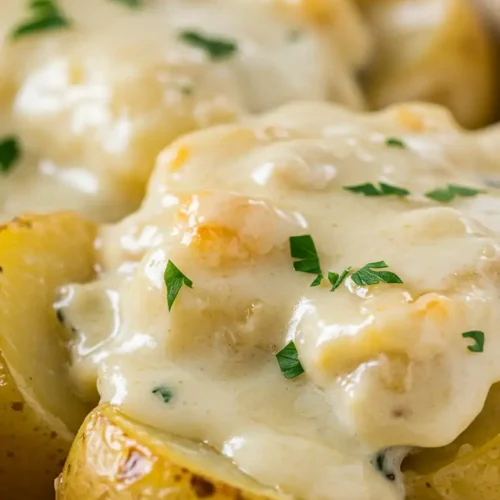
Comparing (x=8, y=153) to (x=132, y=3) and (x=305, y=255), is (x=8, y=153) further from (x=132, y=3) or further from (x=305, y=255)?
(x=305, y=255)

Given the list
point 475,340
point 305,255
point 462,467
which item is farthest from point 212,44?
point 462,467

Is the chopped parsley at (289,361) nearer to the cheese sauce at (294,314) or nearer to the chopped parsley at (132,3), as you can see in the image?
the cheese sauce at (294,314)

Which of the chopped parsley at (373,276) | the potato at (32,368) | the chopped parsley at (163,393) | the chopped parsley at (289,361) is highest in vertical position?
the chopped parsley at (373,276)

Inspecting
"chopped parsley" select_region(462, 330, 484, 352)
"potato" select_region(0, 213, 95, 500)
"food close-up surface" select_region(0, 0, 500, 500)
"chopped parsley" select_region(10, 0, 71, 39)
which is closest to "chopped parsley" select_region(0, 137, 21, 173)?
"food close-up surface" select_region(0, 0, 500, 500)

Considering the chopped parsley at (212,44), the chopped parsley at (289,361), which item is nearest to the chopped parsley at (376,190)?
the chopped parsley at (289,361)

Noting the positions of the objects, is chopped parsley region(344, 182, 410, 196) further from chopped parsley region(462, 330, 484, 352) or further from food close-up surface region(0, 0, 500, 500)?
chopped parsley region(462, 330, 484, 352)

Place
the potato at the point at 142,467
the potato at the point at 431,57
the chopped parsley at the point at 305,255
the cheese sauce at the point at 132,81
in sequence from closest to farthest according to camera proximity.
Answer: the potato at the point at 142,467 → the chopped parsley at the point at 305,255 → the cheese sauce at the point at 132,81 → the potato at the point at 431,57
